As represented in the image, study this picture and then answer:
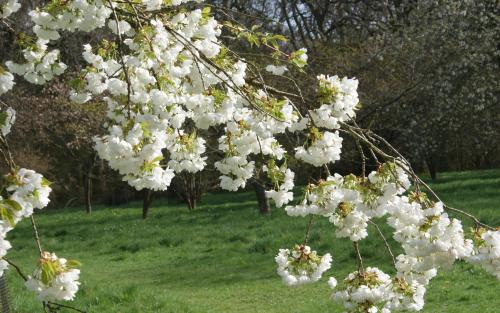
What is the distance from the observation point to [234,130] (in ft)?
13.4

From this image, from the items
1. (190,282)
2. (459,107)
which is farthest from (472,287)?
(459,107)

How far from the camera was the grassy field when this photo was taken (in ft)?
29.2

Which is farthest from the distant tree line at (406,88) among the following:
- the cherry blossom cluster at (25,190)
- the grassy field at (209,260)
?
the cherry blossom cluster at (25,190)

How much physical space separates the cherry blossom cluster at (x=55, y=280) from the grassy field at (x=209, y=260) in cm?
581

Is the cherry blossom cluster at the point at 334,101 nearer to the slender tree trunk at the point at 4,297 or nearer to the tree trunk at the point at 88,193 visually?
the slender tree trunk at the point at 4,297

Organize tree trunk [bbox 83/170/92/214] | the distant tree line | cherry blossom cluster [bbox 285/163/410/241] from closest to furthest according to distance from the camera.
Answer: cherry blossom cluster [bbox 285/163/410/241], the distant tree line, tree trunk [bbox 83/170/92/214]

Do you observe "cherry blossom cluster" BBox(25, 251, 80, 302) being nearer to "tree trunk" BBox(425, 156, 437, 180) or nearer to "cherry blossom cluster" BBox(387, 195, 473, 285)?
"cherry blossom cluster" BBox(387, 195, 473, 285)

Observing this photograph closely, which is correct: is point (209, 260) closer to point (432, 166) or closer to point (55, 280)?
point (55, 280)

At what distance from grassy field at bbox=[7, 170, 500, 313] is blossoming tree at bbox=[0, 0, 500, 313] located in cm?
467

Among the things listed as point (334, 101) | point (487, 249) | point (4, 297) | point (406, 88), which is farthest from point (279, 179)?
point (406, 88)

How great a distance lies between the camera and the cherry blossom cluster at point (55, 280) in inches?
102

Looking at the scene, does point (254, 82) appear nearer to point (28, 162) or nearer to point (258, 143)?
point (258, 143)

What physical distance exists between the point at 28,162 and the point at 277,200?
19.5 metres

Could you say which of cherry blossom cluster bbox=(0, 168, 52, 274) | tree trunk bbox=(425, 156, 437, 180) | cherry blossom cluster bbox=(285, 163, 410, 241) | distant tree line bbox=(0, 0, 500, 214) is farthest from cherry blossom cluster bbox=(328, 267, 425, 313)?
tree trunk bbox=(425, 156, 437, 180)
